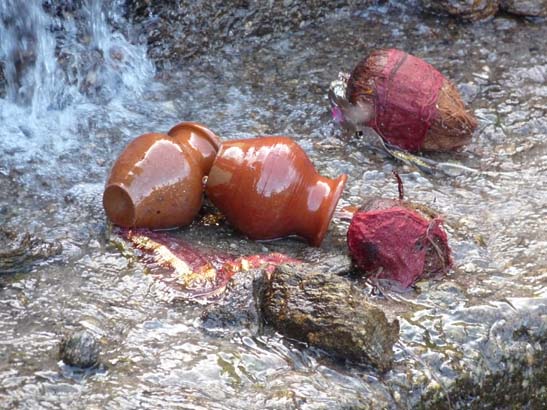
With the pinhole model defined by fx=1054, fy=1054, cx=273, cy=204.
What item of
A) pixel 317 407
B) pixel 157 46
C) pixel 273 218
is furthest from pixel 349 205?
pixel 157 46

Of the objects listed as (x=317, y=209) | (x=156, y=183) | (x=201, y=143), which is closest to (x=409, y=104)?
(x=317, y=209)

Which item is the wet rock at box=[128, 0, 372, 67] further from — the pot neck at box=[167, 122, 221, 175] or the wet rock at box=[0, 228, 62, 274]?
the wet rock at box=[0, 228, 62, 274]

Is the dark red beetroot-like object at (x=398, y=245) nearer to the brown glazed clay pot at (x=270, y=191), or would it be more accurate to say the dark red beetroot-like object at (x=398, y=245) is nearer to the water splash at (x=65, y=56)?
the brown glazed clay pot at (x=270, y=191)

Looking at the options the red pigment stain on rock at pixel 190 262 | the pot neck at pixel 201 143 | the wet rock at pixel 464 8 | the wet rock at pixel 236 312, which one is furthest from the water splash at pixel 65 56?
the wet rock at pixel 236 312

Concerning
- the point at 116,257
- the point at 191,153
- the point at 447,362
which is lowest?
the point at 447,362

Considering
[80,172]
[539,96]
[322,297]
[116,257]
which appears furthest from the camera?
[539,96]

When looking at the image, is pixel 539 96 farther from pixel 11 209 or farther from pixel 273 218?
pixel 11 209

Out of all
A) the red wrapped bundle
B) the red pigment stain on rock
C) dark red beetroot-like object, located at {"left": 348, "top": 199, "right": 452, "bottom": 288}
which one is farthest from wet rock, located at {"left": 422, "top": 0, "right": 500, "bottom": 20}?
the red pigment stain on rock

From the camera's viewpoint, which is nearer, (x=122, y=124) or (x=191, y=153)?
(x=191, y=153)
